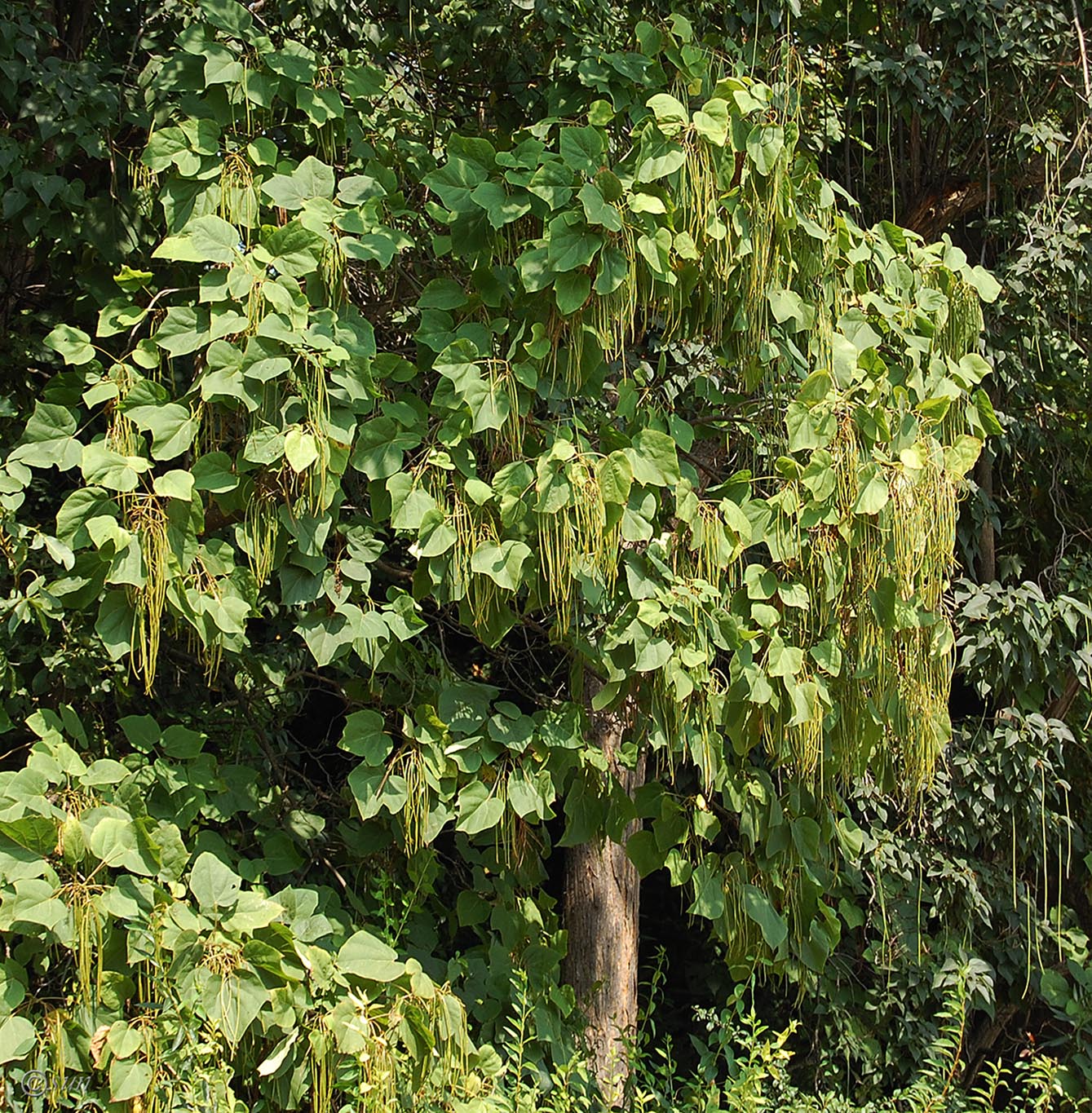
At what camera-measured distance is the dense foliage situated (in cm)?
216

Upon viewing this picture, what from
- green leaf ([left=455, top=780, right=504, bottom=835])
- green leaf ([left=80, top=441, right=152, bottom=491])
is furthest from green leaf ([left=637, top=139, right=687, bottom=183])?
green leaf ([left=455, top=780, right=504, bottom=835])

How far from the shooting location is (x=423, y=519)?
223 centimetres

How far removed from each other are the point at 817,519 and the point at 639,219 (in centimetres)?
58

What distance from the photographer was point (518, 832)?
8.56 ft

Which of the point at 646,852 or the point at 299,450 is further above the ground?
the point at 299,450

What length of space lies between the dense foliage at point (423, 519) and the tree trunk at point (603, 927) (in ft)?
0.34

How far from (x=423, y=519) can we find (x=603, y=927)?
5.29 ft

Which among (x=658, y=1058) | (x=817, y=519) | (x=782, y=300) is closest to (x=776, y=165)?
(x=782, y=300)

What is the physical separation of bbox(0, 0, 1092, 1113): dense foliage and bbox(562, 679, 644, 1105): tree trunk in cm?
10

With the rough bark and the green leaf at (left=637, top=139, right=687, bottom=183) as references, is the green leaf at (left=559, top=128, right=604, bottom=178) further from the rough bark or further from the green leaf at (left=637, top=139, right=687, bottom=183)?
the rough bark

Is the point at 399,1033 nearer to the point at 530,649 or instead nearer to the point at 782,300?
the point at 530,649

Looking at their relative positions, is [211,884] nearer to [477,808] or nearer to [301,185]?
[477,808]

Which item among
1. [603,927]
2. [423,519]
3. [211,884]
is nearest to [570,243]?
[423,519]

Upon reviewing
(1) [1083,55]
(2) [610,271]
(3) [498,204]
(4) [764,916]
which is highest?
(1) [1083,55]
